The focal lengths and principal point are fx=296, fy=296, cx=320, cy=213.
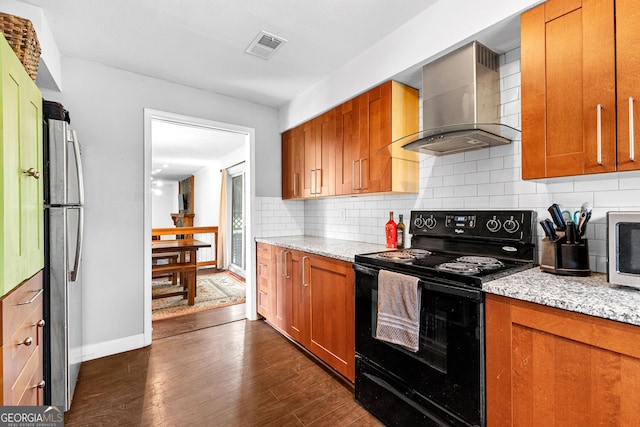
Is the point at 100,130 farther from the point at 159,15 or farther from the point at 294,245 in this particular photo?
the point at 294,245

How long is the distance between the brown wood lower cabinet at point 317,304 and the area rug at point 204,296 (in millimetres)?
1330

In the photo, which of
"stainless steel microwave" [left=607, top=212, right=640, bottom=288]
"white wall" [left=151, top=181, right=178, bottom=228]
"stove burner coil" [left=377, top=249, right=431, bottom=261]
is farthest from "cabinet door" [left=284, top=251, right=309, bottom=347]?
"white wall" [left=151, top=181, right=178, bottom=228]

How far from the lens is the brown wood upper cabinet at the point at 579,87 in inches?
45.8

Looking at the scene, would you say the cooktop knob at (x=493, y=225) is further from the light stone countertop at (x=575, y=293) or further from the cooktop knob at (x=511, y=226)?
the light stone countertop at (x=575, y=293)

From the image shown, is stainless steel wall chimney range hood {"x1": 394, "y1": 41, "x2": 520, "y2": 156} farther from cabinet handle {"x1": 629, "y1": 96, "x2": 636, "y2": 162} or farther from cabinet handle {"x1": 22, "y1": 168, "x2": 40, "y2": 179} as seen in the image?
cabinet handle {"x1": 22, "y1": 168, "x2": 40, "y2": 179}

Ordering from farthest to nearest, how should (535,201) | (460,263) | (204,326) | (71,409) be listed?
(204,326) < (71,409) < (535,201) < (460,263)

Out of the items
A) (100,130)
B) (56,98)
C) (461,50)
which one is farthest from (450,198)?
(56,98)

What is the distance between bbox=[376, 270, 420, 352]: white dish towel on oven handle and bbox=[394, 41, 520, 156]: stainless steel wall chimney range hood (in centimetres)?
84

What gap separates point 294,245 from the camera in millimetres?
2582

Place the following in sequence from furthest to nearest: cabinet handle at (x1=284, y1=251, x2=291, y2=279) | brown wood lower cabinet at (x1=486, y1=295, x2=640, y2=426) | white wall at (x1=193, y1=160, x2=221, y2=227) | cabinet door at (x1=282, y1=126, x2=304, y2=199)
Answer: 1. white wall at (x1=193, y1=160, x2=221, y2=227)
2. cabinet door at (x1=282, y1=126, x2=304, y2=199)
3. cabinet handle at (x1=284, y1=251, x2=291, y2=279)
4. brown wood lower cabinet at (x1=486, y1=295, x2=640, y2=426)

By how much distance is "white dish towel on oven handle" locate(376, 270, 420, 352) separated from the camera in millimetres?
1480

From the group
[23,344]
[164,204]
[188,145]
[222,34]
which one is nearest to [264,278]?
[23,344]

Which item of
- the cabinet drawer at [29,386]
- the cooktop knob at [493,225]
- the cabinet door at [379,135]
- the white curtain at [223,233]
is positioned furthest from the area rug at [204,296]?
the cooktop knob at [493,225]

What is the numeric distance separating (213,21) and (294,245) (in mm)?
1745
